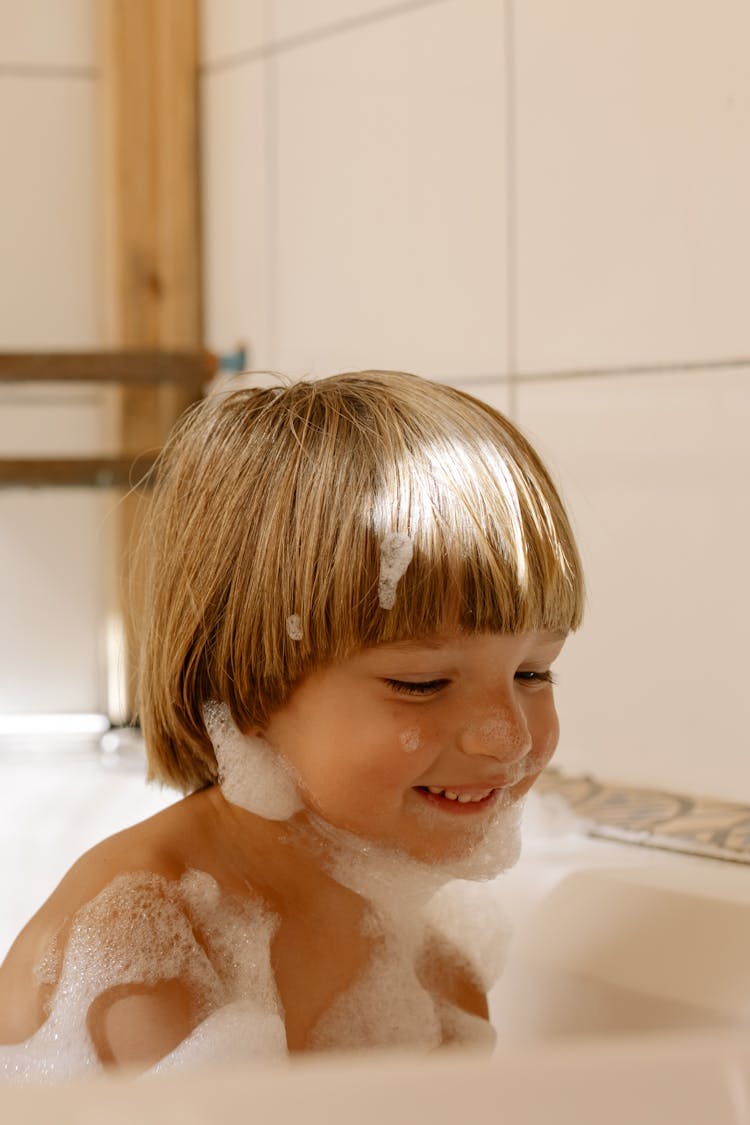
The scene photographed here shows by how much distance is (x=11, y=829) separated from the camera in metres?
1.35

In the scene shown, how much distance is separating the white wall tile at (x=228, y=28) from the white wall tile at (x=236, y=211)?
0.03 m

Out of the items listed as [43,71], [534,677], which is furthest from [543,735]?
[43,71]

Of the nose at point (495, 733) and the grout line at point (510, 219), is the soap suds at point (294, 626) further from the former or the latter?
the grout line at point (510, 219)

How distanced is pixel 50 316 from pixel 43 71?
1.06 ft

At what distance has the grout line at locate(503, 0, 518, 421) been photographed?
1.37 metres

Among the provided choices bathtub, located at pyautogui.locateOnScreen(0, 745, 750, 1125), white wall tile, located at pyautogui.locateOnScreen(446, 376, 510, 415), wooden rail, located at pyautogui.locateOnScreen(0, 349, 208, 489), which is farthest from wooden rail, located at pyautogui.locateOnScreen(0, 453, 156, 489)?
white wall tile, located at pyautogui.locateOnScreen(446, 376, 510, 415)

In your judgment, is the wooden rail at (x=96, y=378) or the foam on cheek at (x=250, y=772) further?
the wooden rail at (x=96, y=378)

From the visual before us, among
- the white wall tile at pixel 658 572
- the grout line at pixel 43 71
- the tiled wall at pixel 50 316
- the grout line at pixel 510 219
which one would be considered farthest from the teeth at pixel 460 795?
the grout line at pixel 43 71

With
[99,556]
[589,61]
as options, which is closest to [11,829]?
[99,556]

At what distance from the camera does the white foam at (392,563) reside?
767 millimetres

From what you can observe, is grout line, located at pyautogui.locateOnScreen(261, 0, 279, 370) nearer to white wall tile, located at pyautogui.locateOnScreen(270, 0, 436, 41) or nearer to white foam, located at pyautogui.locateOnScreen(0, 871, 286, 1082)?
white wall tile, located at pyautogui.locateOnScreen(270, 0, 436, 41)

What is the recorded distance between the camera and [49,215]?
5.66 feet

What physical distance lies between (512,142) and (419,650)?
78 cm

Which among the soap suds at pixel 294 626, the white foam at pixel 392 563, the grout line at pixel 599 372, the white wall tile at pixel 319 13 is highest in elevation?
the white wall tile at pixel 319 13
